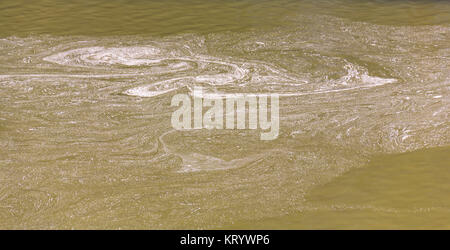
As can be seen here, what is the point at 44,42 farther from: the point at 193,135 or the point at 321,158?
A: the point at 321,158

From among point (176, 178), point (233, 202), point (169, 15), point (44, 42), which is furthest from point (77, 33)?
point (233, 202)

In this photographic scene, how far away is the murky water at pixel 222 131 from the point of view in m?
2.01

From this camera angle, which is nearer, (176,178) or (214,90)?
(176,178)

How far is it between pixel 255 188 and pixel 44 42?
2417 mm

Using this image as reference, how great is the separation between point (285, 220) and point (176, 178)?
55cm

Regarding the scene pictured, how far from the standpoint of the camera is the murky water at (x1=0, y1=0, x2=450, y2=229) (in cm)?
201

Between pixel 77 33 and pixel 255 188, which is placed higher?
pixel 77 33

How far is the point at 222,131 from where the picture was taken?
2.61 metres

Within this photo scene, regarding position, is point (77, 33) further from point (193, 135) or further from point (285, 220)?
point (285, 220)

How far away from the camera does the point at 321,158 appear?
7.78 ft

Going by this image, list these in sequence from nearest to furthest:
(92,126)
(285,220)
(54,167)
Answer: (285,220)
(54,167)
(92,126)

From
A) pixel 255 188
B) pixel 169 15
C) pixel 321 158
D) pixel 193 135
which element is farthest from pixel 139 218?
pixel 169 15

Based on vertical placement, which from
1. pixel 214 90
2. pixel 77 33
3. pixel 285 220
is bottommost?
pixel 285 220

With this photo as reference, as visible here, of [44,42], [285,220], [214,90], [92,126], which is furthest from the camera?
[44,42]
